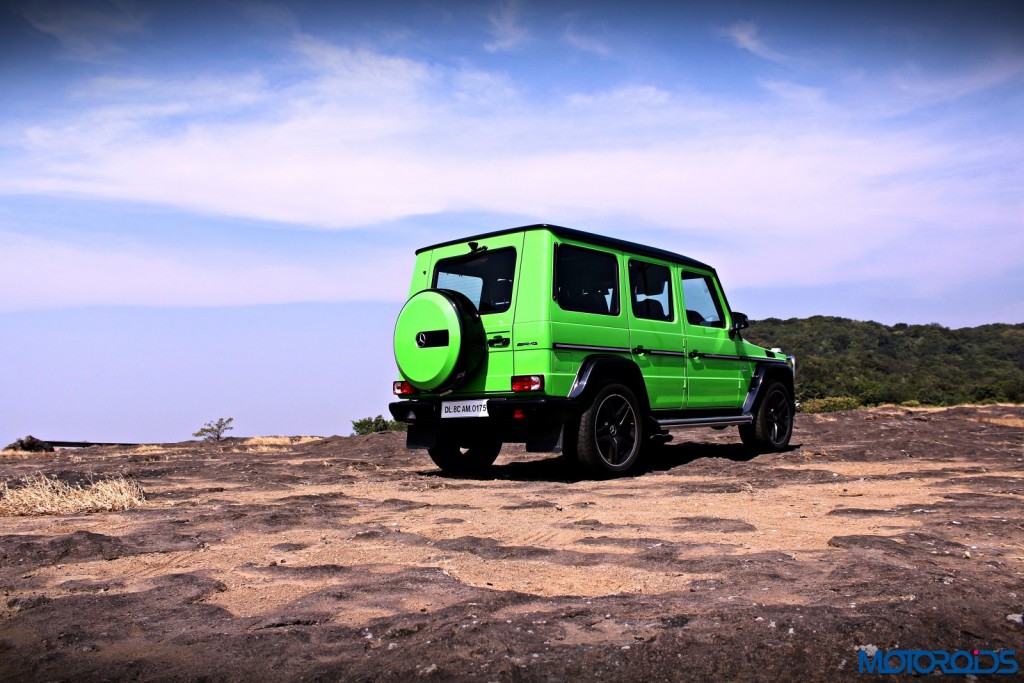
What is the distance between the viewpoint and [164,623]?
3.49 meters

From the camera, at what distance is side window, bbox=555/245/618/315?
7840 mm

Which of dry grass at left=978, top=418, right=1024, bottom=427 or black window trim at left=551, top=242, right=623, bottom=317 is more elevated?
black window trim at left=551, top=242, right=623, bottom=317

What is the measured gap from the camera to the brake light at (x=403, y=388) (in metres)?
8.62

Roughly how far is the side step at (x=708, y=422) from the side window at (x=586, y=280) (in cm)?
134

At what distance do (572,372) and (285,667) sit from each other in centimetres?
513

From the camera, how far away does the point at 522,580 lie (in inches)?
159

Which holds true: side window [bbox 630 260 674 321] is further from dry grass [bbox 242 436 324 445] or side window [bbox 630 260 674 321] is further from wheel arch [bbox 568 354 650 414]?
dry grass [bbox 242 436 324 445]

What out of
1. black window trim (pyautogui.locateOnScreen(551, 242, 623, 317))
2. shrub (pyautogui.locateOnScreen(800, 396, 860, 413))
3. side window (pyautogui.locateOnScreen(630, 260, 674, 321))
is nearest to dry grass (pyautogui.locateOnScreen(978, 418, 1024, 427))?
side window (pyautogui.locateOnScreen(630, 260, 674, 321))

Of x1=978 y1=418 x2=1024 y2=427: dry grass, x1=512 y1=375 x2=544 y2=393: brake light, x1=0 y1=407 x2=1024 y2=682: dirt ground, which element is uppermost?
x1=512 y1=375 x2=544 y2=393: brake light

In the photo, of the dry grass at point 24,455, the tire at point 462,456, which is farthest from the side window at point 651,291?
the dry grass at point 24,455

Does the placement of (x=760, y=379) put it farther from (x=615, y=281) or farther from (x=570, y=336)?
(x=570, y=336)

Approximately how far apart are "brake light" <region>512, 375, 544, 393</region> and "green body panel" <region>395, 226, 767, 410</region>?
0.05 metres

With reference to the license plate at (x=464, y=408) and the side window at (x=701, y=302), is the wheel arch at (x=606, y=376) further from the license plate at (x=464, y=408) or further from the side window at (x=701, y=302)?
the side window at (x=701, y=302)

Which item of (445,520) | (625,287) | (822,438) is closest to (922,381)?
(822,438)
